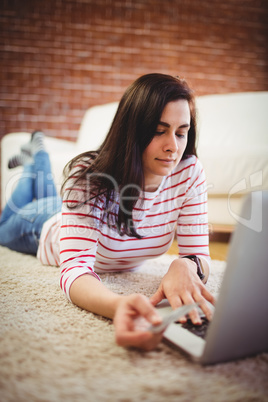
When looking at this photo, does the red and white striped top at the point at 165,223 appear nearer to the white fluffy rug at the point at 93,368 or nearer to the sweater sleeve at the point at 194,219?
the sweater sleeve at the point at 194,219

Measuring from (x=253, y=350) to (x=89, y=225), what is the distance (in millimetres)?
436

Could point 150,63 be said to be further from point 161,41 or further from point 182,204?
point 182,204

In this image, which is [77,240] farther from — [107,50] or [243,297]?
[107,50]

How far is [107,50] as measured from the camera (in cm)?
299

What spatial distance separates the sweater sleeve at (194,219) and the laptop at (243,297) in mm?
429

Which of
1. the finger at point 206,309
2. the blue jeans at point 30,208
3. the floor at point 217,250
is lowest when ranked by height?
the floor at point 217,250

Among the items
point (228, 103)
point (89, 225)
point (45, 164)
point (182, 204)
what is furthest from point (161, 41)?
point (89, 225)

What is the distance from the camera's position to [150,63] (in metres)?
3.07

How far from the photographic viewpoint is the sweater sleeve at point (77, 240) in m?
0.76

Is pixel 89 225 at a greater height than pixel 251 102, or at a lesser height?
lesser

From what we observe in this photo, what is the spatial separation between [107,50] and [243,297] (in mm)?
2922

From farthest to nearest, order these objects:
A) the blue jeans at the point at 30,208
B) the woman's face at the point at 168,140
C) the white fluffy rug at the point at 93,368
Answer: the blue jeans at the point at 30,208
the woman's face at the point at 168,140
the white fluffy rug at the point at 93,368

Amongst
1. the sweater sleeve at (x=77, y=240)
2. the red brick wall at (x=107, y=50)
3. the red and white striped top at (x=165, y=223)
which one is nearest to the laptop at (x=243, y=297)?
the sweater sleeve at (x=77, y=240)

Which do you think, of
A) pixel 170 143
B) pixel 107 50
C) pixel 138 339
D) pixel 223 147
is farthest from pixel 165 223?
pixel 107 50
